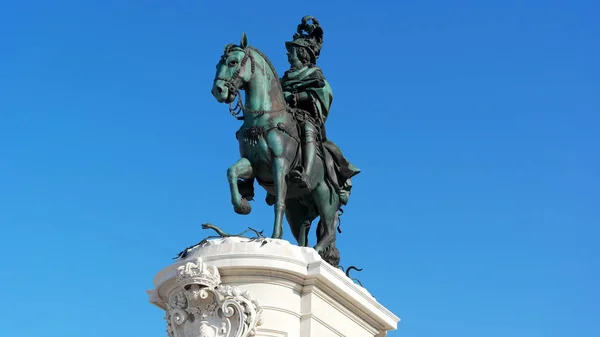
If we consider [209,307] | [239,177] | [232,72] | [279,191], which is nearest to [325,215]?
[279,191]

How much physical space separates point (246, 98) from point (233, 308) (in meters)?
3.48

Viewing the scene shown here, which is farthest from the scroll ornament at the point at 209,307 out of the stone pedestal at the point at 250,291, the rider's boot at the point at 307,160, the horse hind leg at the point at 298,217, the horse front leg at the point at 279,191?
the horse hind leg at the point at 298,217

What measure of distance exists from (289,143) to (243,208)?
125 centimetres

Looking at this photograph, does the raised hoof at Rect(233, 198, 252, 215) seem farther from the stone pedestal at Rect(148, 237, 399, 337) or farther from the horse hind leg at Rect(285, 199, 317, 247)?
the horse hind leg at Rect(285, 199, 317, 247)

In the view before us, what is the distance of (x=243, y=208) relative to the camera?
A: 16.0 m

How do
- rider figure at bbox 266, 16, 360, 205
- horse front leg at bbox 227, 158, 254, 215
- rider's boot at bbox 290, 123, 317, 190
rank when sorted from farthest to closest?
rider figure at bbox 266, 16, 360, 205, rider's boot at bbox 290, 123, 317, 190, horse front leg at bbox 227, 158, 254, 215

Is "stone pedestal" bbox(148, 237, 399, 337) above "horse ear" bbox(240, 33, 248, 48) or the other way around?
the other way around

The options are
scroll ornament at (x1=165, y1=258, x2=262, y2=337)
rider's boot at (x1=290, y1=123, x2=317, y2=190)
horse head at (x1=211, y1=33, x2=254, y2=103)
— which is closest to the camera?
scroll ornament at (x1=165, y1=258, x2=262, y2=337)

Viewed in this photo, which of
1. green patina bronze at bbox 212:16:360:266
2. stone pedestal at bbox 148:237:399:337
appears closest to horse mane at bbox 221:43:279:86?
green patina bronze at bbox 212:16:360:266

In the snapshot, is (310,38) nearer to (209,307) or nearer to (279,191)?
(279,191)

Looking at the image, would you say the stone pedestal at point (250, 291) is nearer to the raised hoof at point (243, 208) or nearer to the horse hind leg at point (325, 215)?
the raised hoof at point (243, 208)

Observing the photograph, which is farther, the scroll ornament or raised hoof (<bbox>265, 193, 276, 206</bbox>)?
raised hoof (<bbox>265, 193, 276, 206</bbox>)

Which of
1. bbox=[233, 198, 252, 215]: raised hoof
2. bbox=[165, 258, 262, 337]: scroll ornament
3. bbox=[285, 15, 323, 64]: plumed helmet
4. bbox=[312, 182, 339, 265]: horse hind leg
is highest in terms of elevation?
bbox=[285, 15, 323, 64]: plumed helmet

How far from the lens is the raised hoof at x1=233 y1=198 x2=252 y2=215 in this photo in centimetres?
1599
